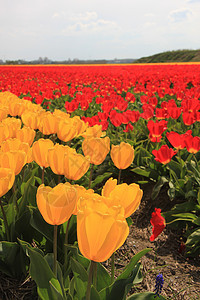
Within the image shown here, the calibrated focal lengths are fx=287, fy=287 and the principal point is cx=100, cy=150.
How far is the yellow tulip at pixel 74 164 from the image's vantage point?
1.31m

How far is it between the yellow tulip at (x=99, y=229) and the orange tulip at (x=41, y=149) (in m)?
0.72

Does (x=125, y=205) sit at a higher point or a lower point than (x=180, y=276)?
higher

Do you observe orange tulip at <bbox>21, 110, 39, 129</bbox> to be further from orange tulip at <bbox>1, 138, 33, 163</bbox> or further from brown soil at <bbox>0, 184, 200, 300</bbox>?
brown soil at <bbox>0, 184, 200, 300</bbox>

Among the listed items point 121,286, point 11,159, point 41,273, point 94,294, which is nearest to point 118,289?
point 121,286

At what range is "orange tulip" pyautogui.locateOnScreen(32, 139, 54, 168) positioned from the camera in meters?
1.51

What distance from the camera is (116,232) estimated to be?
828 millimetres

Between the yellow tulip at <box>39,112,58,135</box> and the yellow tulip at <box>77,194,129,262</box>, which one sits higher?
the yellow tulip at <box>39,112,58,135</box>

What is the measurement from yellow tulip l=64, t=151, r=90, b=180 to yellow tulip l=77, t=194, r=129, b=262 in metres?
0.47

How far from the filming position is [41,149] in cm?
155

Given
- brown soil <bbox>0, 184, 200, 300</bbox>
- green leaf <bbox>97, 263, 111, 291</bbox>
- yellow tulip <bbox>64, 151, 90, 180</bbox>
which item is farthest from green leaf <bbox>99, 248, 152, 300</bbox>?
brown soil <bbox>0, 184, 200, 300</bbox>

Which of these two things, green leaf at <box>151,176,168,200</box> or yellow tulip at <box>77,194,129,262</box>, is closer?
yellow tulip at <box>77,194,129,262</box>

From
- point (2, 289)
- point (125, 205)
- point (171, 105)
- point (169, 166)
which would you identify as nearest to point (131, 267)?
point (125, 205)

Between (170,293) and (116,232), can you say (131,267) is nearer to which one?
(116,232)

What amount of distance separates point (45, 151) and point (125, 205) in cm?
66
